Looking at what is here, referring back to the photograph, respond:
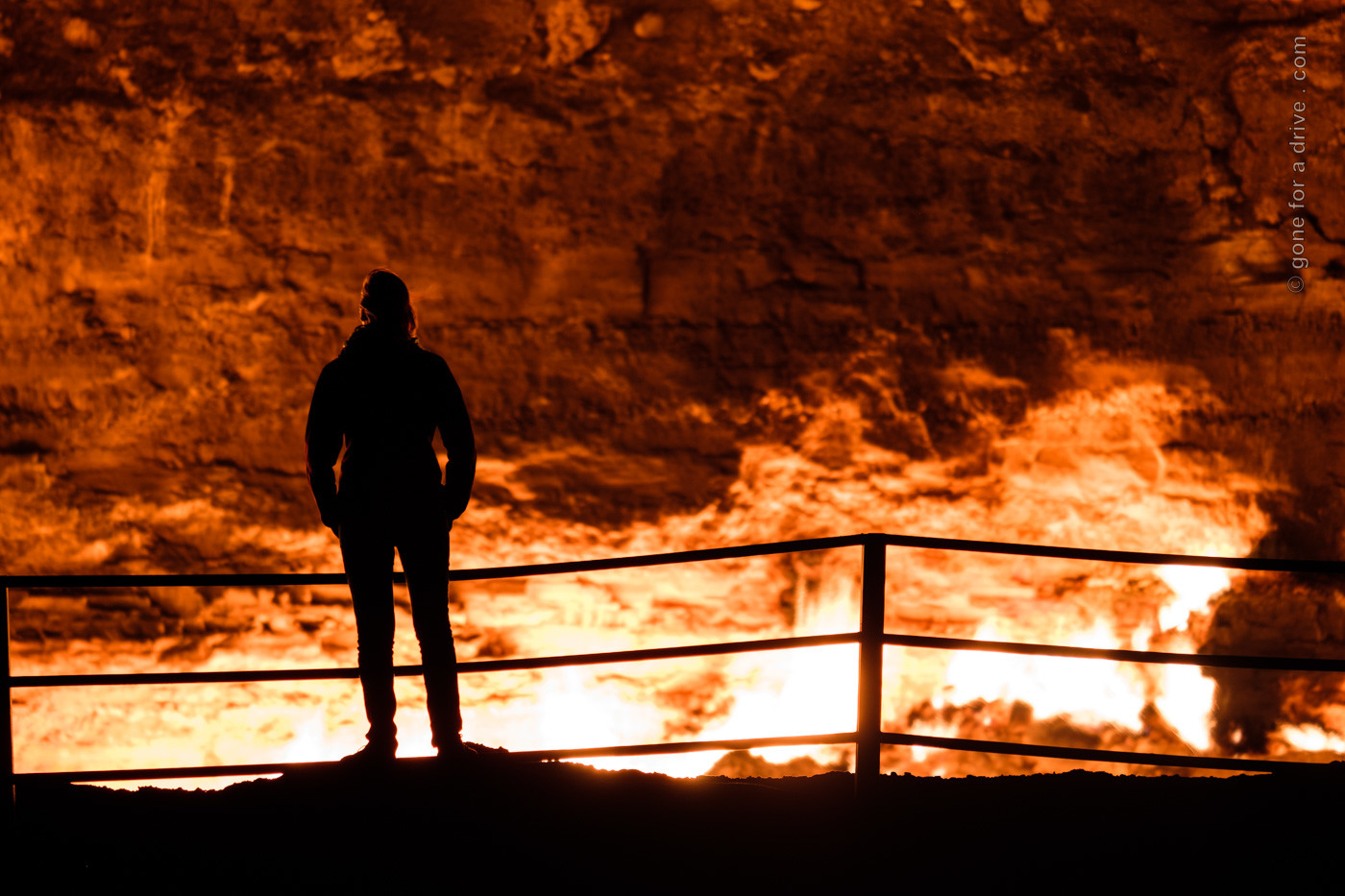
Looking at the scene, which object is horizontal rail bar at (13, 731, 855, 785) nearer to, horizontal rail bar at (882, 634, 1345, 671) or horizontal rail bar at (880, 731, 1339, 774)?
horizontal rail bar at (880, 731, 1339, 774)

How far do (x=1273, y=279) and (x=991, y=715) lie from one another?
9.63ft

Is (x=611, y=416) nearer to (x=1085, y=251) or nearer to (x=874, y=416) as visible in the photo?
(x=874, y=416)

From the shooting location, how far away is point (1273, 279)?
562 centimetres

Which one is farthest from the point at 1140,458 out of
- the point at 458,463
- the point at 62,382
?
the point at 62,382

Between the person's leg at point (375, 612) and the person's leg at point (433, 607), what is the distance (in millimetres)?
67

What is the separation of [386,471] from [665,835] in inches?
50.6

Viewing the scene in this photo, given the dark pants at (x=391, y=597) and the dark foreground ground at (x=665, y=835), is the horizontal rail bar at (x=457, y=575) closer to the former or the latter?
the dark pants at (x=391, y=597)

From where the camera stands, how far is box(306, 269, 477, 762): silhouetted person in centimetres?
290

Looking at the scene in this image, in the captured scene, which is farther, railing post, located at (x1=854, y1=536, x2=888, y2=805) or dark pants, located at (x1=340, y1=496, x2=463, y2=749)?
railing post, located at (x1=854, y1=536, x2=888, y2=805)

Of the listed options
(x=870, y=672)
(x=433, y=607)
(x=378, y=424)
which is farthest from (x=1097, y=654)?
(x=378, y=424)

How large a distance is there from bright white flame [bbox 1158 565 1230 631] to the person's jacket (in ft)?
15.2

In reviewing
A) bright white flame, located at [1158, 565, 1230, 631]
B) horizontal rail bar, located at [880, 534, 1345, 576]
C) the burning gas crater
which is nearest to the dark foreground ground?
horizontal rail bar, located at [880, 534, 1345, 576]

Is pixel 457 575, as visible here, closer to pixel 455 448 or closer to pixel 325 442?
pixel 455 448

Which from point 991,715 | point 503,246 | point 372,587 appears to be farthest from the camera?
point 991,715
